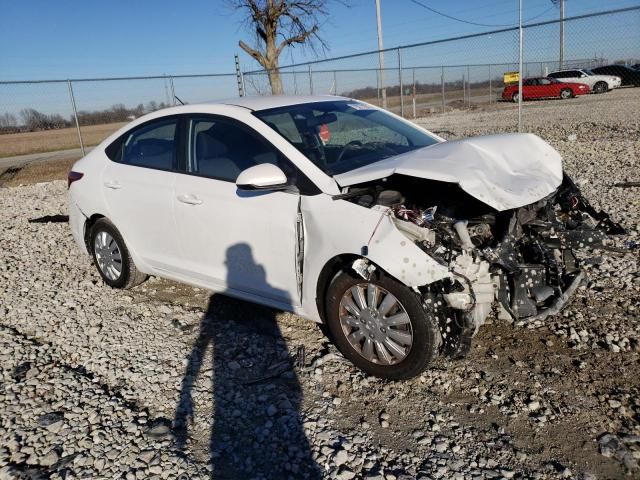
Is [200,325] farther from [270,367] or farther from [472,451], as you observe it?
[472,451]

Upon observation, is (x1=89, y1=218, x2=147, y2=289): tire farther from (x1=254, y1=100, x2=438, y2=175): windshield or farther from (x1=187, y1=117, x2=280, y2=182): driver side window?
(x1=254, y1=100, x2=438, y2=175): windshield

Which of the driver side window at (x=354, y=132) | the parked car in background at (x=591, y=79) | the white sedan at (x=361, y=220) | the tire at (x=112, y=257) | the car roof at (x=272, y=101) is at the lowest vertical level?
the parked car in background at (x=591, y=79)

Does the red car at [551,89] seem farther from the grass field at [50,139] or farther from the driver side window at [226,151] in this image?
the driver side window at [226,151]

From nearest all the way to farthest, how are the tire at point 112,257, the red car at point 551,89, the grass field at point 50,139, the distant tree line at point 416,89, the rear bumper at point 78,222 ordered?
1. the tire at point 112,257
2. the rear bumper at point 78,222
3. the grass field at point 50,139
4. the distant tree line at point 416,89
5. the red car at point 551,89

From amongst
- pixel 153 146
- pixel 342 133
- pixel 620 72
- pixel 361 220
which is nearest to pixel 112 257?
pixel 153 146

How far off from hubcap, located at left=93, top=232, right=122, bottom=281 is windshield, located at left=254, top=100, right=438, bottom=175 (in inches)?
80.7

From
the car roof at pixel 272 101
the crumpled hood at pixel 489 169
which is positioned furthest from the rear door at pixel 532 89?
the crumpled hood at pixel 489 169

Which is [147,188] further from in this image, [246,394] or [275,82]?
[275,82]

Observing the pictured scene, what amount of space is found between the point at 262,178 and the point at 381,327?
1.16m

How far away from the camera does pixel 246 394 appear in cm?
324

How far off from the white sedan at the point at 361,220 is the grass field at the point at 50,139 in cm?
1305

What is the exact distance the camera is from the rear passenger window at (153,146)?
4.19 m

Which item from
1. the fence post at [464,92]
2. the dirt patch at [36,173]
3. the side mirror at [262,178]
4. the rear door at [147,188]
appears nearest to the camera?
the side mirror at [262,178]

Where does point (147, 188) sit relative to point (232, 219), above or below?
above
